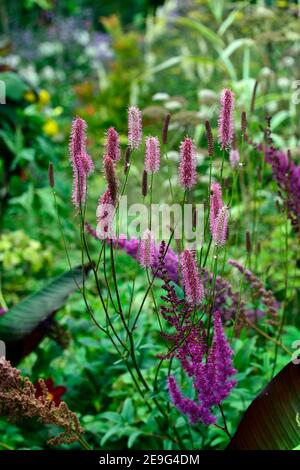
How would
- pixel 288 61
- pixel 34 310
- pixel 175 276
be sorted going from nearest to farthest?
pixel 175 276
pixel 34 310
pixel 288 61

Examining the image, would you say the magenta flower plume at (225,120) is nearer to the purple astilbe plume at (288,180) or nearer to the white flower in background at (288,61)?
the purple astilbe plume at (288,180)

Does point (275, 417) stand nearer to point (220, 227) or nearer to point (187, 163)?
point (220, 227)

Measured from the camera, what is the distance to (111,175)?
1.21 meters

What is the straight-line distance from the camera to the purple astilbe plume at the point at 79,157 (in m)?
1.23

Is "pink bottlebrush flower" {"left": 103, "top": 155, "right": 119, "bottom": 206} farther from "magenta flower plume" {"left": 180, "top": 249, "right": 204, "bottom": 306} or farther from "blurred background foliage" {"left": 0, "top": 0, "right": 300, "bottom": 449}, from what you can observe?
"blurred background foliage" {"left": 0, "top": 0, "right": 300, "bottom": 449}

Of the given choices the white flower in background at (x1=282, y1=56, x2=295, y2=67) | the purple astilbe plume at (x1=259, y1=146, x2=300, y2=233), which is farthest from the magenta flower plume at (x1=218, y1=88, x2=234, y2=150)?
the white flower in background at (x1=282, y1=56, x2=295, y2=67)

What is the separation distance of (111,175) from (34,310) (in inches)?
30.9

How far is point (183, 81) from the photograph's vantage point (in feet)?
20.9

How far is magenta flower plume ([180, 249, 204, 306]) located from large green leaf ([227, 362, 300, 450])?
32cm

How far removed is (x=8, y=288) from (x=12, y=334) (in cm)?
111

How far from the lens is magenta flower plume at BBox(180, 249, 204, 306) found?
1200 millimetres

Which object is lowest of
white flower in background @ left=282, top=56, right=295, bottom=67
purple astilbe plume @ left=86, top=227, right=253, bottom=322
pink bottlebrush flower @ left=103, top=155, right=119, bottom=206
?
purple astilbe plume @ left=86, top=227, right=253, bottom=322

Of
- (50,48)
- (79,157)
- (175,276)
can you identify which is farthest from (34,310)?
(50,48)
